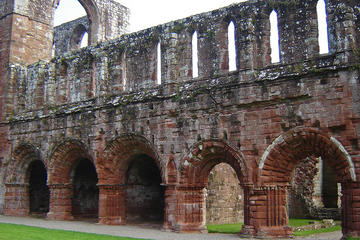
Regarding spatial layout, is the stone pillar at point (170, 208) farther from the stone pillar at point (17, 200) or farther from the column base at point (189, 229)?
the stone pillar at point (17, 200)

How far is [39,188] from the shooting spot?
2055cm

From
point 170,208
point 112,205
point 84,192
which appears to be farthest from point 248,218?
point 84,192

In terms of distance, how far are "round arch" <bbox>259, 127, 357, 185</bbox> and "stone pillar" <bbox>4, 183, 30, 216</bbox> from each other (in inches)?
445

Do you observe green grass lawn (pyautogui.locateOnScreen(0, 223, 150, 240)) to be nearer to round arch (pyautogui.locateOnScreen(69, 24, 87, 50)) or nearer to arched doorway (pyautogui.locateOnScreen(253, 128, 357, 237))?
arched doorway (pyautogui.locateOnScreen(253, 128, 357, 237))

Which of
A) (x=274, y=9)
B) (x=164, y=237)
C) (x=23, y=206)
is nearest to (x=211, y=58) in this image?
(x=274, y=9)

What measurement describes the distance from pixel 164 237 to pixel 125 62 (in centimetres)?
683

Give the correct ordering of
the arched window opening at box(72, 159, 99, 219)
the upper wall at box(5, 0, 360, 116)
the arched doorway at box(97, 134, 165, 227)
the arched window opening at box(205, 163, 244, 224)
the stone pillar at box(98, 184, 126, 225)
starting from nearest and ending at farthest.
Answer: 1. the upper wall at box(5, 0, 360, 116)
2. the arched doorway at box(97, 134, 165, 227)
3. the stone pillar at box(98, 184, 126, 225)
4. the arched window opening at box(205, 163, 244, 224)
5. the arched window opening at box(72, 159, 99, 219)

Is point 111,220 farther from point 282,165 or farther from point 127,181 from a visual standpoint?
point 282,165

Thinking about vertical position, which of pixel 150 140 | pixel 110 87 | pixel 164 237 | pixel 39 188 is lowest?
pixel 164 237

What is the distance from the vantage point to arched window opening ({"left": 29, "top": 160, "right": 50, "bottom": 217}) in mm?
20172

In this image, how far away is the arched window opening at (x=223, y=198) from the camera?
1680 cm

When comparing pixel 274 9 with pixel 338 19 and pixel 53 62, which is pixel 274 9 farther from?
pixel 53 62

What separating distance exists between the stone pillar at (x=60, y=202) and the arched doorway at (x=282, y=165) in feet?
27.5

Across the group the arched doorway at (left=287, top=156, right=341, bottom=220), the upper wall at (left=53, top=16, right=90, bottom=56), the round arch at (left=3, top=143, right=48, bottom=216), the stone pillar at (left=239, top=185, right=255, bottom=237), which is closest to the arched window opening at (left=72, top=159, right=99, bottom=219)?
the round arch at (left=3, top=143, right=48, bottom=216)
